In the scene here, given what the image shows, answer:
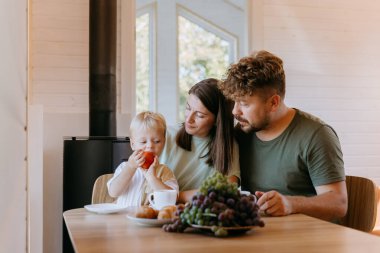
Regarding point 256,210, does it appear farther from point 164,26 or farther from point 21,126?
point 164,26

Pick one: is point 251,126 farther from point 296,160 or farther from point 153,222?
point 153,222

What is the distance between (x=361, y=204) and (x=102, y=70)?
2.36 meters

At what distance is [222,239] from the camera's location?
1.36 metres

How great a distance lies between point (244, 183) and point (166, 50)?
3956mm

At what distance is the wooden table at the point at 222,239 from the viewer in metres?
1.25

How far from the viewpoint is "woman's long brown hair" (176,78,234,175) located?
2.22m

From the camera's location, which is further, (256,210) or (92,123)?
(92,123)

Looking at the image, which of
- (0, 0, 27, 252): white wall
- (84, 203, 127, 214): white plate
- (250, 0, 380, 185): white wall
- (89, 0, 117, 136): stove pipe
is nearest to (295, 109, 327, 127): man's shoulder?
(84, 203, 127, 214): white plate

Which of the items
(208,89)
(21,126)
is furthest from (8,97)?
(208,89)

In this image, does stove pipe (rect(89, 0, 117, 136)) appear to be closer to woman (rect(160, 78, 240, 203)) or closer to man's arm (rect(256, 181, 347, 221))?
woman (rect(160, 78, 240, 203))

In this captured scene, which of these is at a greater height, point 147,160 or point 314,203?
point 147,160

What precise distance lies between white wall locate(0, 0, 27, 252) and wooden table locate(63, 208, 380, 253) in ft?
0.89

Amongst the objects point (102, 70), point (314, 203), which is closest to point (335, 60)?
point (102, 70)

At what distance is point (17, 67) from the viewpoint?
98 cm
